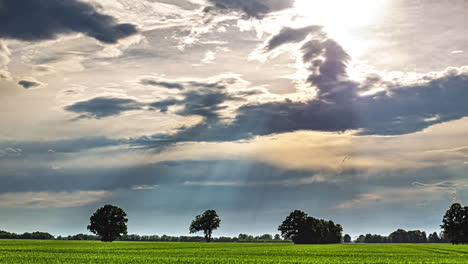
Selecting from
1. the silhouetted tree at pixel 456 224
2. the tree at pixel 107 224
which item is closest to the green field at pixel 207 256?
the tree at pixel 107 224

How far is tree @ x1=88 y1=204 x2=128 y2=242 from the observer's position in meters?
162

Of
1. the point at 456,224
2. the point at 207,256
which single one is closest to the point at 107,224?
the point at 207,256

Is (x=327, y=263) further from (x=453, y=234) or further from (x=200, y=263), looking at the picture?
(x=453, y=234)

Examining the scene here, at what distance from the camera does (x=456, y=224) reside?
173 metres

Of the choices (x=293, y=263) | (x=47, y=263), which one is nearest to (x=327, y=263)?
(x=293, y=263)

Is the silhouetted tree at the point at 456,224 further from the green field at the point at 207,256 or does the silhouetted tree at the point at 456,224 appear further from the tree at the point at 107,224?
the tree at the point at 107,224

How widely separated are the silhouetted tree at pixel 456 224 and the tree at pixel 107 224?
398 ft

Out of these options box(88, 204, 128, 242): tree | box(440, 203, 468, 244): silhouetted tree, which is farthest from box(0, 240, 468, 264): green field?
box(440, 203, 468, 244): silhouetted tree

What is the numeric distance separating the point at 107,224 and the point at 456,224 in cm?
12910

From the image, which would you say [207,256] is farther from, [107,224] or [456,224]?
[456,224]

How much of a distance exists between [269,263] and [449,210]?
148617 mm

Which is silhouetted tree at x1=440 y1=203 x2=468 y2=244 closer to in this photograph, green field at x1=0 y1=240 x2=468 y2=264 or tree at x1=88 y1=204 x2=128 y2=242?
green field at x1=0 y1=240 x2=468 y2=264

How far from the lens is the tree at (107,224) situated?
162 meters

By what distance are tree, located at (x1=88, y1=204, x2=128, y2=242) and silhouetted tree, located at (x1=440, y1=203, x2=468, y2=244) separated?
121 m
